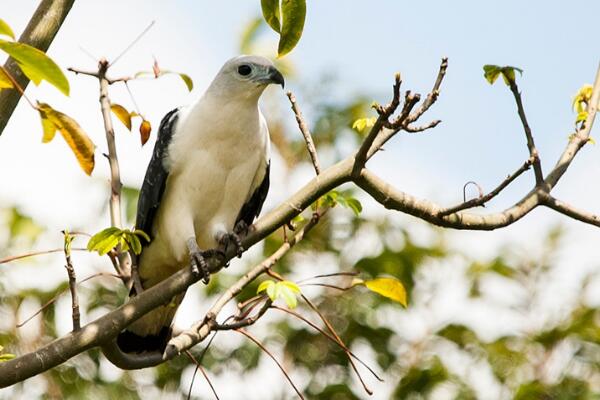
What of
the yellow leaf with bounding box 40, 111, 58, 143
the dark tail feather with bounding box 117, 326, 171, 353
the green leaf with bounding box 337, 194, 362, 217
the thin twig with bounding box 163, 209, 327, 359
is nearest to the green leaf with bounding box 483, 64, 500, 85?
the green leaf with bounding box 337, 194, 362, 217

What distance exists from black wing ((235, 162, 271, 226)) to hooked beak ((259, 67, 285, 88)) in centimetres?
49

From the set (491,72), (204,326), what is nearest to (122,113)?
(204,326)

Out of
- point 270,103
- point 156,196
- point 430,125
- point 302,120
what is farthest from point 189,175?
point 270,103

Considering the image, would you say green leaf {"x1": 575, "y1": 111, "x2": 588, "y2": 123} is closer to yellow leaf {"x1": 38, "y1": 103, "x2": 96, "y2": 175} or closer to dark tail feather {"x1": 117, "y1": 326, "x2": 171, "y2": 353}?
yellow leaf {"x1": 38, "y1": 103, "x2": 96, "y2": 175}

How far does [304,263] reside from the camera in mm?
8141

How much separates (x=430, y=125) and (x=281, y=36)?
26.0 inches

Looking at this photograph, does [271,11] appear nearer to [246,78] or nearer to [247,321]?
[247,321]

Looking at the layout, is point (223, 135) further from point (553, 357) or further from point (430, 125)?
point (553, 357)

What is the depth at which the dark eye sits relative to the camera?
5414 millimetres

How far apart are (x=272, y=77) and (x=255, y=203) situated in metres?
0.74

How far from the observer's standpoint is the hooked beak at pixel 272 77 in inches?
209

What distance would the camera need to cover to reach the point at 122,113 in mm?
4148

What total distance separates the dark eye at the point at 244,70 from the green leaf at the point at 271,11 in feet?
7.43

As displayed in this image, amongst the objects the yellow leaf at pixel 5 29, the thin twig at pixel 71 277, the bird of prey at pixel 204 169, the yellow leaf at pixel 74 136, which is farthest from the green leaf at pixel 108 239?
the bird of prey at pixel 204 169
